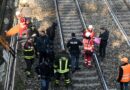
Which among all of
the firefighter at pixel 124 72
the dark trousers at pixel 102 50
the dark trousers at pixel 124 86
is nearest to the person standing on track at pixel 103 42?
the dark trousers at pixel 102 50

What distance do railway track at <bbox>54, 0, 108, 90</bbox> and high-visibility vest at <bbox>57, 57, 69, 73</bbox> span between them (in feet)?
4.90

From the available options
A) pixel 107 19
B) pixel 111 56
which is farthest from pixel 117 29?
pixel 111 56

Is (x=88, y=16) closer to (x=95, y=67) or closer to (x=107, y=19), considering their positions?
(x=107, y=19)

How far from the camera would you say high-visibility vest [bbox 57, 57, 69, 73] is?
15781 millimetres

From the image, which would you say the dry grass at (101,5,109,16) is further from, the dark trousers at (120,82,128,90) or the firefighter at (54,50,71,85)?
the firefighter at (54,50,71,85)

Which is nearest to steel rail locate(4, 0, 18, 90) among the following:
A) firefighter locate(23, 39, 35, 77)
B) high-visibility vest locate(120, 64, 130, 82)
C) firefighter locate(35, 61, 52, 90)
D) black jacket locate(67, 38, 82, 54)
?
firefighter locate(23, 39, 35, 77)

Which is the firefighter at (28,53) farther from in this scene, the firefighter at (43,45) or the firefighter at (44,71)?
the firefighter at (44,71)

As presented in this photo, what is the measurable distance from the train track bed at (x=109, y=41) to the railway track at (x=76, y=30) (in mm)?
481

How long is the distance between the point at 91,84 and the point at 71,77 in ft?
3.38

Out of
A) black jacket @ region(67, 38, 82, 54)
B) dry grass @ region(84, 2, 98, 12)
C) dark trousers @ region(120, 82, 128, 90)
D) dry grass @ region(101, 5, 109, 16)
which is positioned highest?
dry grass @ region(84, 2, 98, 12)

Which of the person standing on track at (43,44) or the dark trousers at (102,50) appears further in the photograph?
the dark trousers at (102,50)

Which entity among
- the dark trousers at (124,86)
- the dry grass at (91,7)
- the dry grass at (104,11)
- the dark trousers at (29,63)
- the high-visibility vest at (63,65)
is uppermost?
the dry grass at (91,7)

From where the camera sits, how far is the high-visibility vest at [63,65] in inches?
621

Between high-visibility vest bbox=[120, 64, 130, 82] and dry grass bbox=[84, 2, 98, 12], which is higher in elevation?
dry grass bbox=[84, 2, 98, 12]
